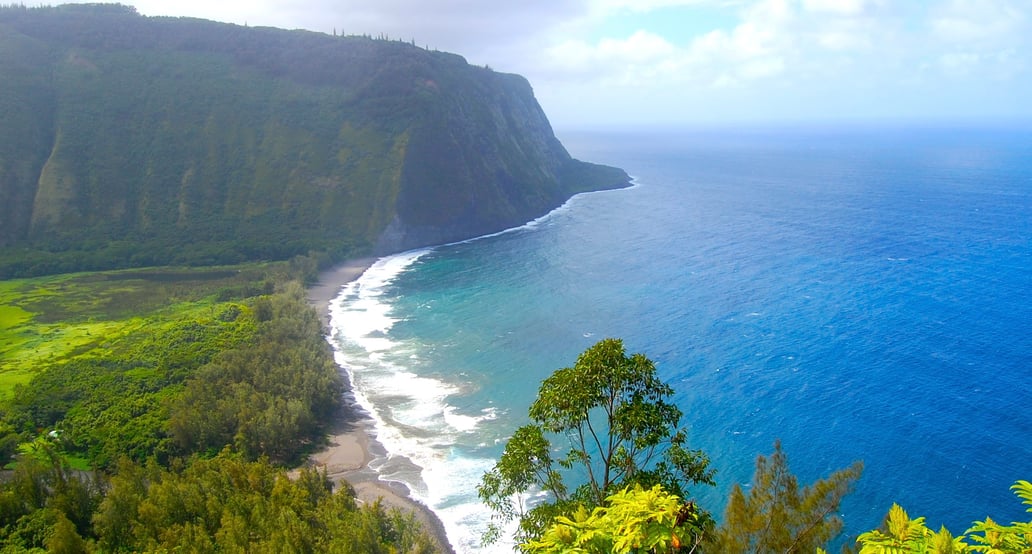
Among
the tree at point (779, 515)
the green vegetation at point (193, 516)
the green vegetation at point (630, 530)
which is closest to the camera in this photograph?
the green vegetation at point (630, 530)

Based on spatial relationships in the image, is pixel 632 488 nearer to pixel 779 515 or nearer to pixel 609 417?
pixel 609 417

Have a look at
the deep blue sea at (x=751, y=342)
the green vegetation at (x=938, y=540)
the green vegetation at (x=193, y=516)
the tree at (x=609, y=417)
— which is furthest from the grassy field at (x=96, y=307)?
the green vegetation at (x=938, y=540)

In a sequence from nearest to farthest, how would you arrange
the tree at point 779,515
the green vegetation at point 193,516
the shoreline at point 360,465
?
the tree at point 779,515
the green vegetation at point 193,516
the shoreline at point 360,465

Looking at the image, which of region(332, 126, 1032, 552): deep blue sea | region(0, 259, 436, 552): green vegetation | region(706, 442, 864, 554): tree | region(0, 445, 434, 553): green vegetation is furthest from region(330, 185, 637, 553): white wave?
region(706, 442, 864, 554): tree

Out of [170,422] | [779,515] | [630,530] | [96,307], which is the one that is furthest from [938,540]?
[96,307]

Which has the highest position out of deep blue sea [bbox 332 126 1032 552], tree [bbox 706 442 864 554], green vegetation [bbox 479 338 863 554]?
green vegetation [bbox 479 338 863 554]

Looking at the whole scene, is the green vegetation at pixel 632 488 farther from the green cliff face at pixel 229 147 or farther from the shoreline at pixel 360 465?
the green cliff face at pixel 229 147

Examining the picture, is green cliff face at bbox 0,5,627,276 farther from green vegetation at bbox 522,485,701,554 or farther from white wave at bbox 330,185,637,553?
green vegetation at bbox 522,485,701,554
